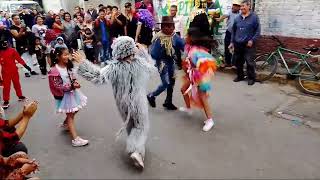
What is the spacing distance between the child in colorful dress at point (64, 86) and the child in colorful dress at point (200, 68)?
1819 millimetres

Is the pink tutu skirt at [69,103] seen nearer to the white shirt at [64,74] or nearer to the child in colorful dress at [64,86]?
the child in colorful dress at [64,86]

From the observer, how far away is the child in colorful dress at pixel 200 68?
5.61 m

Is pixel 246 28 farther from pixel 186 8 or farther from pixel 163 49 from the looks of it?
pixel 186 8

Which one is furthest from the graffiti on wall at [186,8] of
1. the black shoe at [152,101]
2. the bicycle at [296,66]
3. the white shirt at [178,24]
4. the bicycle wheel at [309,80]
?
the black shoe at [152,101]

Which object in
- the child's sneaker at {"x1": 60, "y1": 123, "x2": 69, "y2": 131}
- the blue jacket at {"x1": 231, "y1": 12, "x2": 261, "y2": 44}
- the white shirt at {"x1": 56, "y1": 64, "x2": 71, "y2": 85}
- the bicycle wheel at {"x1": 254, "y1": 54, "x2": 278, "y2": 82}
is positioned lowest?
the child's sneaker at {"x1": 60, "y1": 123, "x2": 69, "y2": 131}

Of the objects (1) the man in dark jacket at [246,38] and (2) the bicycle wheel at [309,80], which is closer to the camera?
(2) the bicycle wheel at [309,80]

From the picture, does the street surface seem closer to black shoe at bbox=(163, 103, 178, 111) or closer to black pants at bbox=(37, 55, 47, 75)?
black shoe at bbox=(163, 103, 178, 111)

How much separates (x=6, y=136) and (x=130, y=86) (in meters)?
1.58

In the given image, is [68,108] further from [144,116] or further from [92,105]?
[92,105]

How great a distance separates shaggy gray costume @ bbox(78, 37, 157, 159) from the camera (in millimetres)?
4504

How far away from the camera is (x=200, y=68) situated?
5.62 metres

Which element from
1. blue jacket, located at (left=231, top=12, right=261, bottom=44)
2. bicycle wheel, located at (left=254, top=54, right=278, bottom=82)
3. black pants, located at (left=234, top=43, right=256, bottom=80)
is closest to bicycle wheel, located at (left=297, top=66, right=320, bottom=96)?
bicycle wheel, located at (left=254, top=54, right=278, bottom=82)

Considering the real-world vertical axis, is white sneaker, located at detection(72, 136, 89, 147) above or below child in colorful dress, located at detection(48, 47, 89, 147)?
below

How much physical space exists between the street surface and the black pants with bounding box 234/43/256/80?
811 millimetres
